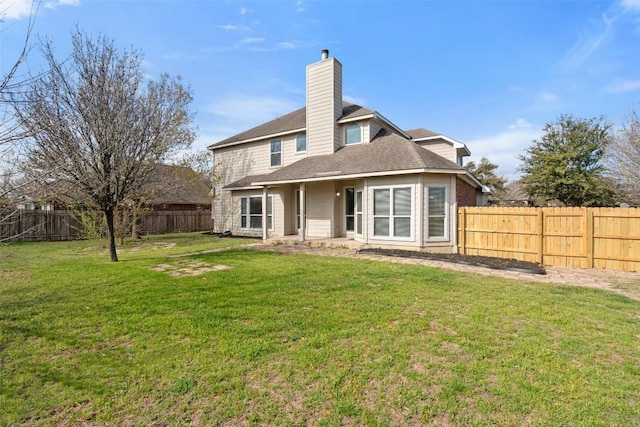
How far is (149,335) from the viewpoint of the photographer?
3.93 meters

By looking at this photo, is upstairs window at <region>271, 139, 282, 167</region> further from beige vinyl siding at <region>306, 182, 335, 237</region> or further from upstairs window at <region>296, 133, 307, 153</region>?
beige vinyl siding at <region>306, 182, 335, 237</region>

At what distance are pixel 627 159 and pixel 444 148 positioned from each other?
9.96m

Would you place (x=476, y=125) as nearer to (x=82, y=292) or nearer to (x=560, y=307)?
(x=560, y=307)

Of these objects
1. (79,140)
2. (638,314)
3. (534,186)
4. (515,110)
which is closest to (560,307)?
(638,314)

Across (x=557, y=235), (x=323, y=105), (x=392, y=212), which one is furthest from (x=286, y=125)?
(x=557, y=235)

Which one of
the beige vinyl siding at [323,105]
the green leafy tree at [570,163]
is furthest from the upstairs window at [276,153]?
the green leafy tree at [570,163]

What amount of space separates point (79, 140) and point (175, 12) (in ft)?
14.9

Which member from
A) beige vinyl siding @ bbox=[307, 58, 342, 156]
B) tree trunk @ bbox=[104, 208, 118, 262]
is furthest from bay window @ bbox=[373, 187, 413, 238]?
tree trunk @ bbox=[104, 208, 118, 262]

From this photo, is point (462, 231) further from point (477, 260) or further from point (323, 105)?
point (323, 105)

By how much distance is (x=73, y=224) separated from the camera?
18281 millimetres

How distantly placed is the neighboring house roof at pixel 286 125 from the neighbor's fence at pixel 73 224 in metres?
7.08

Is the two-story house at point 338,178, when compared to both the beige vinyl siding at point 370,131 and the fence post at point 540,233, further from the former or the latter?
the fence post at point 540,233

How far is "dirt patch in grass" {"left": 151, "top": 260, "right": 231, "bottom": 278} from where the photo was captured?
297 inches

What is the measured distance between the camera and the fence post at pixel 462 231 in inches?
412
